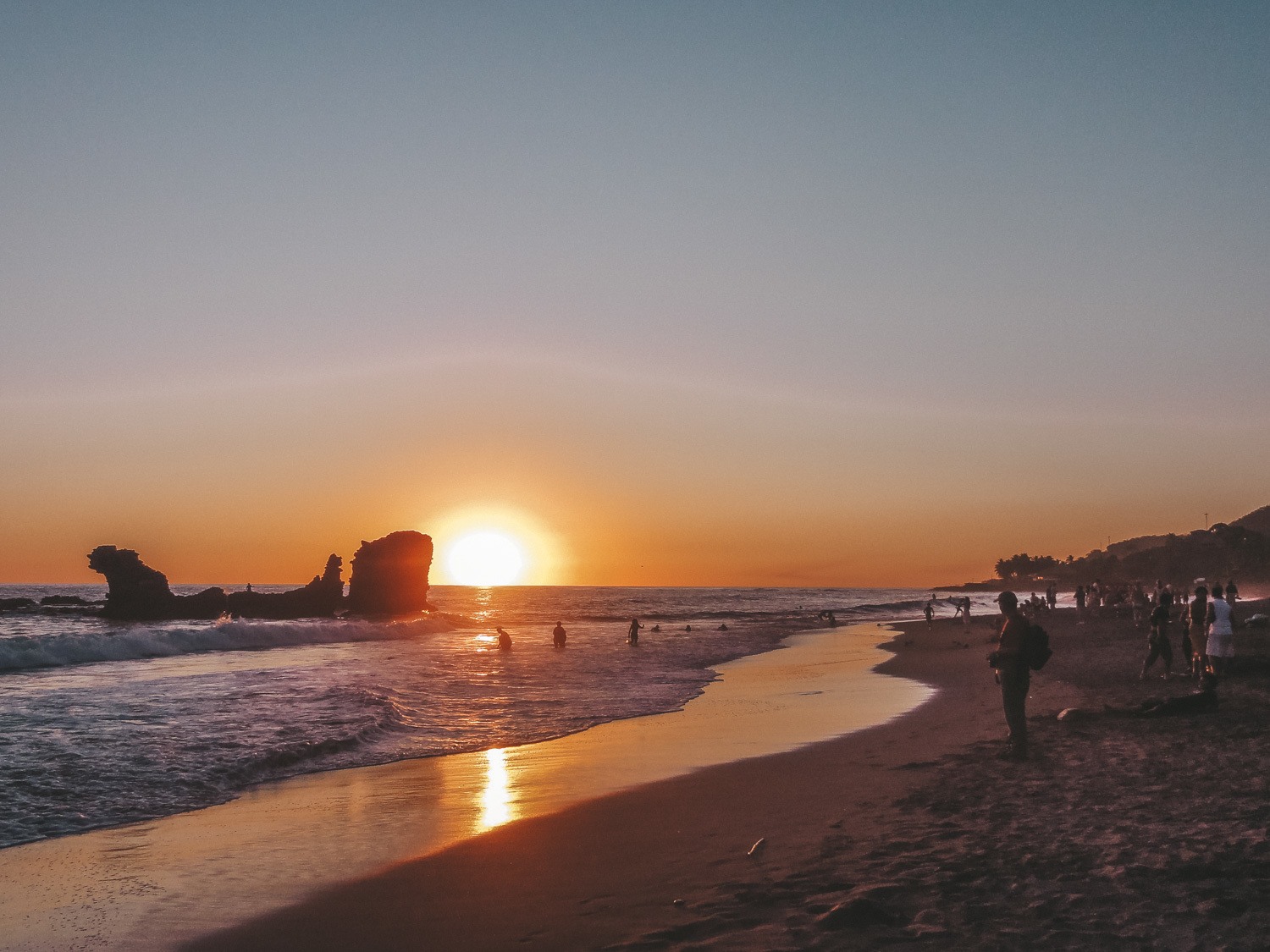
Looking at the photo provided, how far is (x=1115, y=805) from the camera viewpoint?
8898 millimetres

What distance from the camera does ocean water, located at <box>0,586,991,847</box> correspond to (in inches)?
524

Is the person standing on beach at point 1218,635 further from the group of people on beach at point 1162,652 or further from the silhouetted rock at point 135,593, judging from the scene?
the silhouetted rock at point 135,593

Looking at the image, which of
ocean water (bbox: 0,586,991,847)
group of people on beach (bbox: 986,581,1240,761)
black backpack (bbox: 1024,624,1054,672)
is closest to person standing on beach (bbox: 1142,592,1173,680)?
group of people on beach (bbox: 986,581,1240,761)

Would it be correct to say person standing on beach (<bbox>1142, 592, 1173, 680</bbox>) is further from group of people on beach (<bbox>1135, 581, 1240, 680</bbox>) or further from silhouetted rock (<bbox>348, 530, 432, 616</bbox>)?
silhouetted rock (<bbox>348, 530, 432, 616</bbox>)

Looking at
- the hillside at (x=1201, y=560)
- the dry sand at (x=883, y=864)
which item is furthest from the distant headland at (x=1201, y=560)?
the dry sand at (x=883, y=864)

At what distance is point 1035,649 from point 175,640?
46.6m

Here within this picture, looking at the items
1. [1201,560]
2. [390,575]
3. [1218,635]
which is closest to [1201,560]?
[1201,560]

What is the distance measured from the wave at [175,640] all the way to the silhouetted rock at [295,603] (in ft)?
35.2

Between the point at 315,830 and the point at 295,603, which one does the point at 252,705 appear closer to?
the point at 315,830

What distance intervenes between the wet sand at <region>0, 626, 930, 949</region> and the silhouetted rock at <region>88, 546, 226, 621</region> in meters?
69.7

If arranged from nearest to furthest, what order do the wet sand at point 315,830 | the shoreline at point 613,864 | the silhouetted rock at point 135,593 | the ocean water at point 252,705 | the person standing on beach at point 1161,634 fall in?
the shoreline at point 613,864
the wet sand at point 315,830
the ocean water at point 252,705
the person standing on beach at point 1161,634
the silhouetted rock at point 135,593

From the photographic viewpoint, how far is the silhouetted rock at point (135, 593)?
76438 millimetres

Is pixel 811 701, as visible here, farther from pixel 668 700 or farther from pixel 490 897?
pixel 490 897

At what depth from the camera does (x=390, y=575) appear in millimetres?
Answer: 88500
